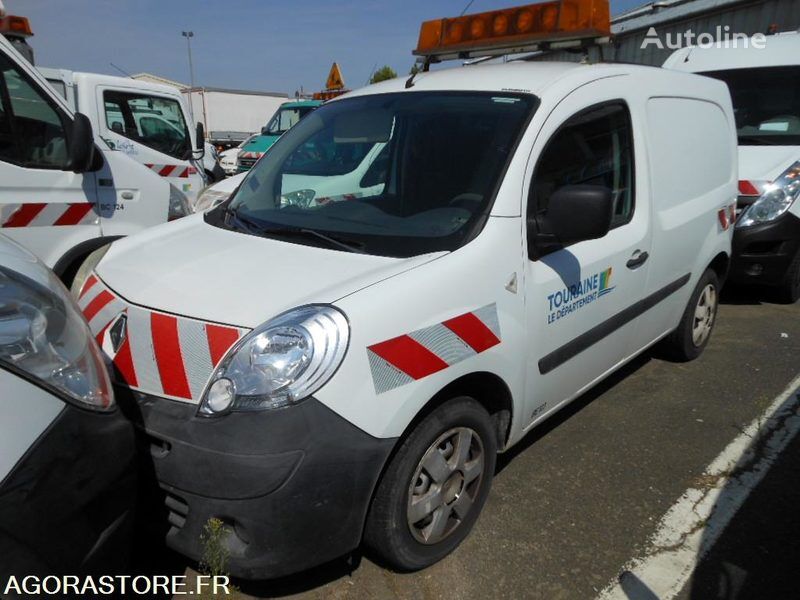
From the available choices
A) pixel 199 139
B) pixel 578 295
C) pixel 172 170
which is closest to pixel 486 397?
pixel 578 295

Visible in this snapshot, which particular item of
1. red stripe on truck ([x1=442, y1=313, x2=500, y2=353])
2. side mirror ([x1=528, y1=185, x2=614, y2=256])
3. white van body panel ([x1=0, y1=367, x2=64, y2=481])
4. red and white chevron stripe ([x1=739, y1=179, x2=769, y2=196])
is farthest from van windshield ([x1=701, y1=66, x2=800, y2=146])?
white van body panel ([x1=0, y1=367, x2=64, y2=481])

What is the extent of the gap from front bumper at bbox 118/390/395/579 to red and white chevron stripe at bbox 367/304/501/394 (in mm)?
201

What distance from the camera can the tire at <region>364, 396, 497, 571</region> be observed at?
79.7 inches

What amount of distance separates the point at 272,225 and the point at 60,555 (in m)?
1.51

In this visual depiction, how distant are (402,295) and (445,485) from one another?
75 cm

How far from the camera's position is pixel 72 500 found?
4.82 feet

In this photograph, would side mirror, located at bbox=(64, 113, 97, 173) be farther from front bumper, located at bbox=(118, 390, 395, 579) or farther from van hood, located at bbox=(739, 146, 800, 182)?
van hood, located at bbox=(739, 146, 800, 182)

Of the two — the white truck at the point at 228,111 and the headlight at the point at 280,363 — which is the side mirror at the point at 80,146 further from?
the white truck at the point at 228,111

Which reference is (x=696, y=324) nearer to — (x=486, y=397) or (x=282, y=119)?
(x=486, y=397)

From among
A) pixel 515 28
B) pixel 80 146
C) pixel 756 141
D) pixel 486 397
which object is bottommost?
pixel 486 397

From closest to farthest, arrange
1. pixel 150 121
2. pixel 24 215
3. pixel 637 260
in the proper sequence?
pixel 637 260 → pixel 24 215 → pixel 150 121

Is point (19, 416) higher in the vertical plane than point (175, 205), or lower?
lower

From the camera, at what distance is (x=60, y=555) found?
1.44 metres

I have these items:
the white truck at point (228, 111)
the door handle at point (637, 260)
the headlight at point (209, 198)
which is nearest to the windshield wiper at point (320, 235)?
the door handle at point (637, 260)
